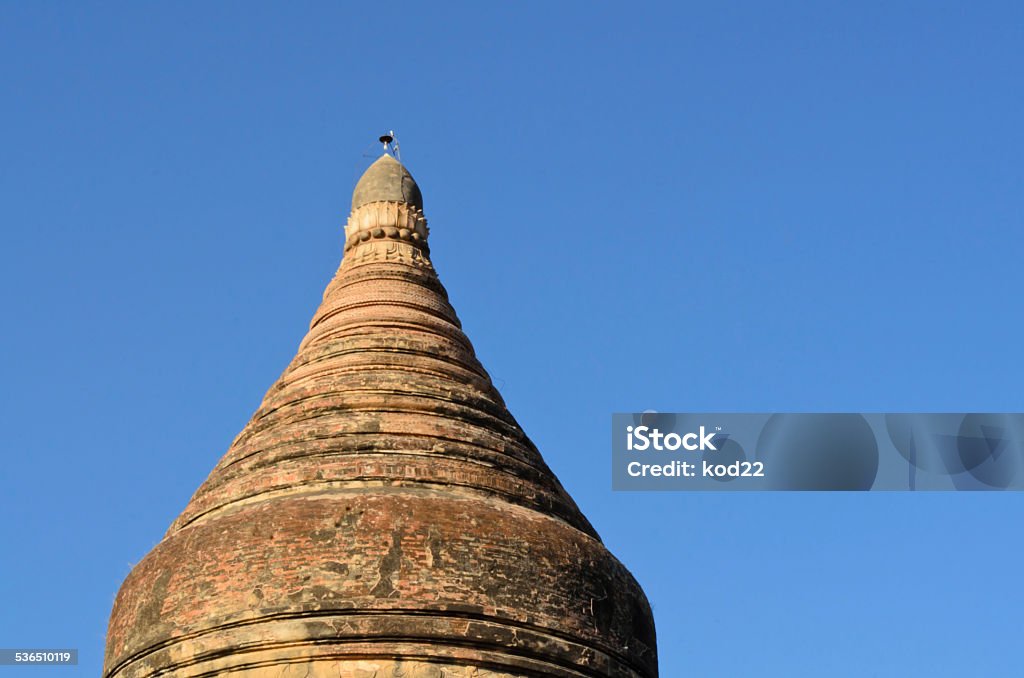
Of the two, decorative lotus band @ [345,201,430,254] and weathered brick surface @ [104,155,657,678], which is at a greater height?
decorative lotus band @ [345,201,430,254]

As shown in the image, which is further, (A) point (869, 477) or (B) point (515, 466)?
(A) point (869, 477)

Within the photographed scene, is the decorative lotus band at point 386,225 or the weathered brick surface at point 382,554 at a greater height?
the decorative lotus band at point 386,225

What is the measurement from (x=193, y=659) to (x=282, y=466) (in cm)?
240

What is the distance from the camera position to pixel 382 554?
15.4m

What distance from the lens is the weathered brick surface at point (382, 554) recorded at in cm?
1510

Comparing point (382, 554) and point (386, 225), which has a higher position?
point (386, 225)

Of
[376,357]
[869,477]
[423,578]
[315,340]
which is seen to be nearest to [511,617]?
[423,578]

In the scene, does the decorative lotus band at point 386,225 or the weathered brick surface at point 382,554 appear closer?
the weathered brick surface at point 382,554

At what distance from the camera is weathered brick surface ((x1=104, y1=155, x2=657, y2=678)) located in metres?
15.1

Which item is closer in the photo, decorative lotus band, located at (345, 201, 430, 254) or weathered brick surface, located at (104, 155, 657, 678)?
weathered brick surface, located at (104, 155, 657, 678)

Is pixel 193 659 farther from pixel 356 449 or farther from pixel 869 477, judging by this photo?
pixel 869 477

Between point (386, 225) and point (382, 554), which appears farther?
point (386, 225)

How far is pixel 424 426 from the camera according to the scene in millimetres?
17328

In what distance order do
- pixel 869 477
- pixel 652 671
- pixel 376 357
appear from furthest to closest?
pixel 869 477 < pixel 376 357 < pixel 652 671
